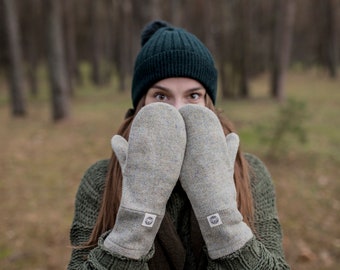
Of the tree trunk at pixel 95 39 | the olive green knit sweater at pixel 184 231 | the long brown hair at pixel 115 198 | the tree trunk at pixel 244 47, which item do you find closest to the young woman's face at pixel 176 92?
the long brown hair at pixel 115 198

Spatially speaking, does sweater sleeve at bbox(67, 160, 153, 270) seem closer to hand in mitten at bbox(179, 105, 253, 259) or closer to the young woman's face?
hand in mitten at bbox(179, 105, 253, 259)

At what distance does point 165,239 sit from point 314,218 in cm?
359

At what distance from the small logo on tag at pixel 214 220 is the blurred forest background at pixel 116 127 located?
106 inches

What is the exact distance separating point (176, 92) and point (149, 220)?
64 centimetres

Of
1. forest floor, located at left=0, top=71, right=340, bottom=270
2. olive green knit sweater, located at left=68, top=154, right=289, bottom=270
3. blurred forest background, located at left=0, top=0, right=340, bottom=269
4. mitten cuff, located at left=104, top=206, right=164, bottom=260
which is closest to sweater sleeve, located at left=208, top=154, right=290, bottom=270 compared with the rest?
olive green knit sweater, located at left=68, top=154, right=289, bottom=270

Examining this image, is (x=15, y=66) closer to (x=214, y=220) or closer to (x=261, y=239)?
(x=261, y=239)

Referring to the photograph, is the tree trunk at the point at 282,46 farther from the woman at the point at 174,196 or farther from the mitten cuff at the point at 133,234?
the mitten cuff at the point at 133,234

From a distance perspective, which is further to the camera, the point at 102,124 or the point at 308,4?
the point at 308,4

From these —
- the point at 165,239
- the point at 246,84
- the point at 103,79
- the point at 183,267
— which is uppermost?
the point at 165,239

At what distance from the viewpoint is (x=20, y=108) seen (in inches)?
475

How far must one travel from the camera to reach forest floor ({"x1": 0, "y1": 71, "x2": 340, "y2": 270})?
392cm

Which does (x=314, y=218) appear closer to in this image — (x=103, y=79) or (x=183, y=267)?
(x=183, y=267)

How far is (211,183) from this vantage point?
135 centimetres

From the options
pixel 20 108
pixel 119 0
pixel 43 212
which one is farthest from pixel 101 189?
pixel 119 0
